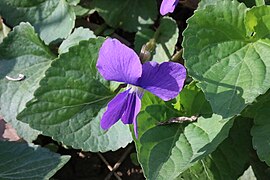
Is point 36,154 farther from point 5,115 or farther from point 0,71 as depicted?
point 0,71

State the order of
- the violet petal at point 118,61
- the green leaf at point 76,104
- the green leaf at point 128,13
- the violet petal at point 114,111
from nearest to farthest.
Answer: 1. the violet petal at point 118,61
2. the violet petal at point 114,111
3. the green leaf at point 76,104
4. the green leaf at point 128,13

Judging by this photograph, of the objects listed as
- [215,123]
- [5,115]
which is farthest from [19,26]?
[215,123]

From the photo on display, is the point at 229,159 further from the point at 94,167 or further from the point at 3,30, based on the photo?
the point at 3,30

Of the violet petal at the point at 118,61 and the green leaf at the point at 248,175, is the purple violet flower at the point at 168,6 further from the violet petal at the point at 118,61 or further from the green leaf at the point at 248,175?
the green leaf at the point at 248,175

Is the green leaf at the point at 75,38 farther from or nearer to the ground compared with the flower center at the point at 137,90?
nearer to the ground

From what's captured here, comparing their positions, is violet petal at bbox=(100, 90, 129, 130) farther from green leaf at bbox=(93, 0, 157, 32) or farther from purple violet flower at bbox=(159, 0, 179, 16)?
green leaf at bbox=(93, 0, 157, 32)

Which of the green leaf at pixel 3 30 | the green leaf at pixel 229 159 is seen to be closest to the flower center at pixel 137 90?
the green leaf at pixel 229 159

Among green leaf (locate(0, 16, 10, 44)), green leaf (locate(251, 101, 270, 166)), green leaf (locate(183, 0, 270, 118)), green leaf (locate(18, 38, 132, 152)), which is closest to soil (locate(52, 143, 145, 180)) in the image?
green leaf (locate(18, 38, 132, 152))
